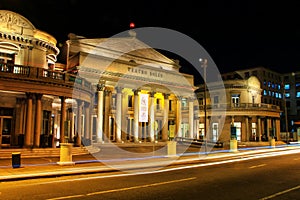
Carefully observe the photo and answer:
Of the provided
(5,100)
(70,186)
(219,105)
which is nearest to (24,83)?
(5,100)

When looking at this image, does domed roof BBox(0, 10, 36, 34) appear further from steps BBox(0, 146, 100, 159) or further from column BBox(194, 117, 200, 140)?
column BBox(194, 117, 200, 140)

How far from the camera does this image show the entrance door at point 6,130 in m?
21.7

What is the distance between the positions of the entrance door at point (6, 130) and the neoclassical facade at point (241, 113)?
31.6 meters

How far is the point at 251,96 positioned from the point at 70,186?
147 feet

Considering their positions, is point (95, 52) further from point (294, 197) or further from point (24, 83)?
point (294, 197)

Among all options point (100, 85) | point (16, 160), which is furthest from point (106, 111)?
point (16, 160)

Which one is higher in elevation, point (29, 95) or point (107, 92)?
point (107, 92)

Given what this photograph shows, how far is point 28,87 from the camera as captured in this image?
1984 cm

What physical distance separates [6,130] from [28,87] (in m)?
4.57

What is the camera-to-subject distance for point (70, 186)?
10234mm

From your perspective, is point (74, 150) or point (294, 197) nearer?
point (294, 197)

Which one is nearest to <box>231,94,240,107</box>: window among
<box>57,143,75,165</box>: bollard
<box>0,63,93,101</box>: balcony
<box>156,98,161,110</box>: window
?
<box>156,98,161,110</box>: window

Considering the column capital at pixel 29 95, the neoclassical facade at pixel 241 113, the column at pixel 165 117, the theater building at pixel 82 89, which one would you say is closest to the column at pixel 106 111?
the theater building at pixel 82 89

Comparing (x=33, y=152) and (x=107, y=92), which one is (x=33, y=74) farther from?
(x=107, y=92)
